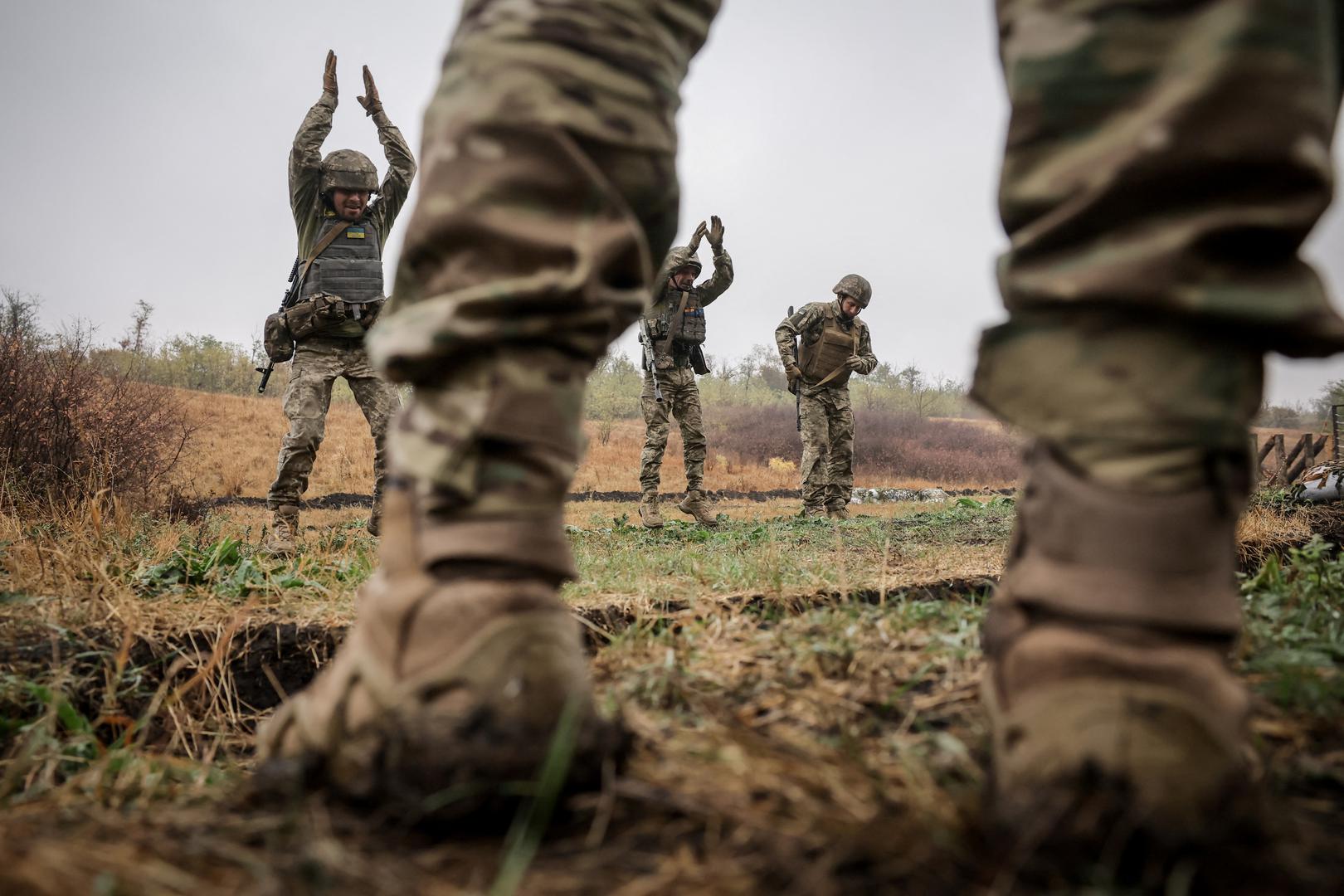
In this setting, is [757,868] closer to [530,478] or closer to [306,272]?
[530,478]

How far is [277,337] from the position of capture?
6.18m

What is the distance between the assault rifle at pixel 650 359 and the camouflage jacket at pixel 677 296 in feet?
0.19

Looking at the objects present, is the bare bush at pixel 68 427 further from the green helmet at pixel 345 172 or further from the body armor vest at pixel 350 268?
the green helmet at pixel 345 172

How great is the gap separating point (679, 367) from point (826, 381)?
6.65ft

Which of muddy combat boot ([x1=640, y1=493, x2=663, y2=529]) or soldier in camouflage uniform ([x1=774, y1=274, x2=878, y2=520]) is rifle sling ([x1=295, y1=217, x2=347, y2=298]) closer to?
muddy combat boot ([x1=640, y1=493, x2=663, y2=529])

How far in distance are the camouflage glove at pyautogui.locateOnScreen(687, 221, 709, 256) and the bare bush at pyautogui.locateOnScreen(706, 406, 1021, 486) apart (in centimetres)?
1280

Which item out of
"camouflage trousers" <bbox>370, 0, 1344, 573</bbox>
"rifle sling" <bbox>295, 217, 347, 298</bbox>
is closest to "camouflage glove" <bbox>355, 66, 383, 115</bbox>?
"rifle sling" <bbox>295, 217, 347, 298</bbox>

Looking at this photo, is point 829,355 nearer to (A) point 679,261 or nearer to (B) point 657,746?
(A) point 679,261

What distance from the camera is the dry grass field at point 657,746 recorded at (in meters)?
0.61

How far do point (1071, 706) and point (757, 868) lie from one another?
28 cm

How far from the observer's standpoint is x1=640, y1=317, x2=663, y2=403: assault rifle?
9.47 meters

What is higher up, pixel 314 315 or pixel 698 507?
pixel 314 315

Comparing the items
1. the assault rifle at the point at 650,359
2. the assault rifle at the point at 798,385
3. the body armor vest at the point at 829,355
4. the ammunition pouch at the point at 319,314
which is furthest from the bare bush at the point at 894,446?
the ammunition pouch at the point at 319,314

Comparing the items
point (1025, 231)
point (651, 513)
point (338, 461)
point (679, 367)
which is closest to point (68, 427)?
point (651, 513)
